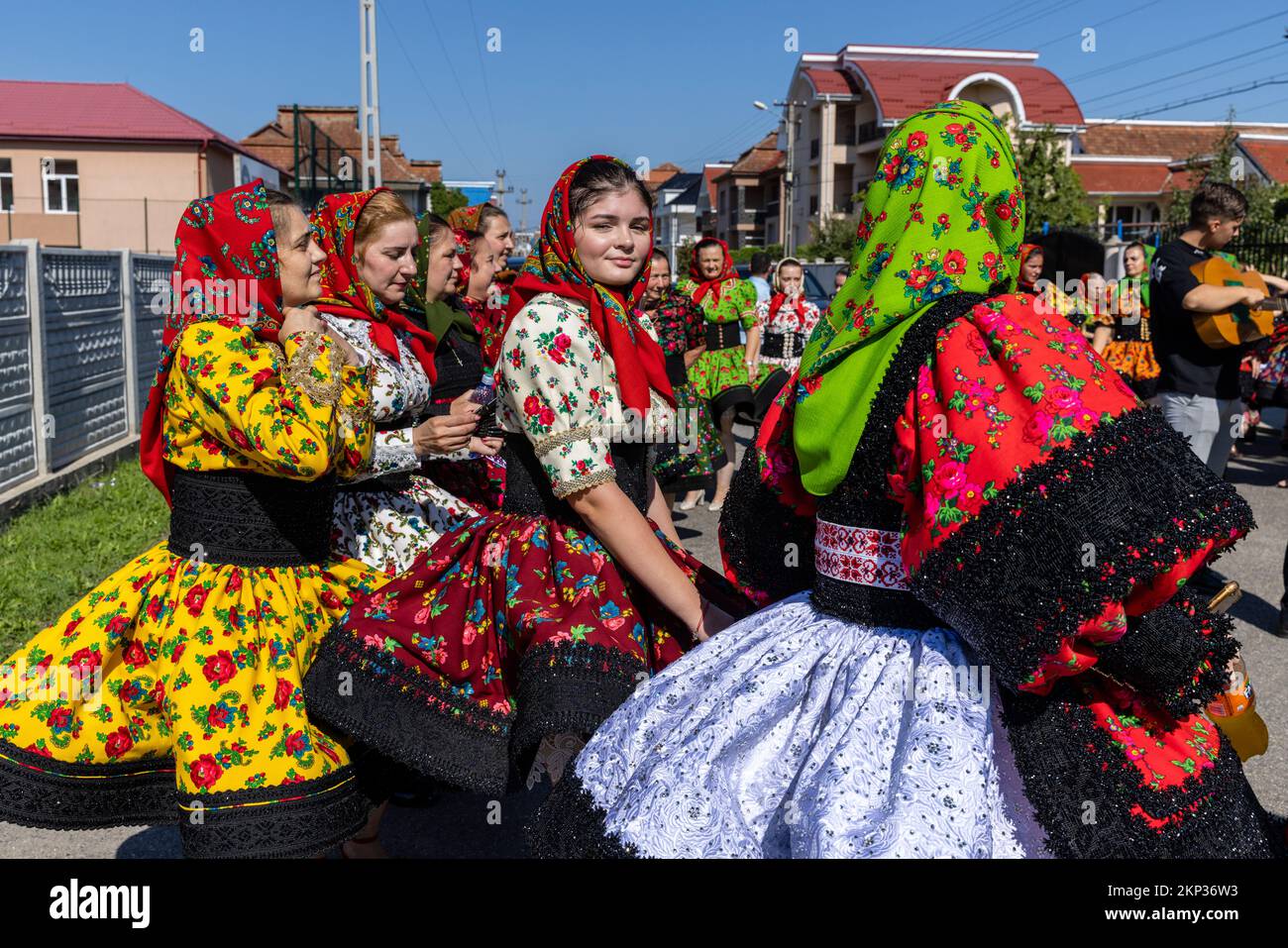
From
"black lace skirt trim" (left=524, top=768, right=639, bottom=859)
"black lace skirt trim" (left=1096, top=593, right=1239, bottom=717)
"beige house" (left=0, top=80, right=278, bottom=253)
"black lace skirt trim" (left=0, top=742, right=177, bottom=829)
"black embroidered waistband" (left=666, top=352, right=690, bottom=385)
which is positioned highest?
"beige house" (left=0, top=80, right=278, bottom=253)

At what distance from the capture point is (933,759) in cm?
178

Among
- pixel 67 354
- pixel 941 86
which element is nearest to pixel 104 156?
pixel 67 354

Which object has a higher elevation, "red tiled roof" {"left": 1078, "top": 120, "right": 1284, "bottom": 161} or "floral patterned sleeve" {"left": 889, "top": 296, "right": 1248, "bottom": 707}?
"red tiled roof" {"left": 1078, "top": 120, "right": 1284, "bottom": 161}

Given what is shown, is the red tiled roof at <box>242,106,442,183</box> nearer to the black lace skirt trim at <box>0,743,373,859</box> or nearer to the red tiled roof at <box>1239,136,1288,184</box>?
the red tiled roof at <box>1239,136,1288,184</box>

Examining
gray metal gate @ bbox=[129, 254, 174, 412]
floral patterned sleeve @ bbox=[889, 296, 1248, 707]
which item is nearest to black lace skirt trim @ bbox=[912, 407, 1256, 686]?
floral patterned sleeve @ bbox=[889, 296, 1248, 707]

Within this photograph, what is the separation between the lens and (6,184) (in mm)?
Answer: 34750

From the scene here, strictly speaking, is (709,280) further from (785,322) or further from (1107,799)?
(1107,799)

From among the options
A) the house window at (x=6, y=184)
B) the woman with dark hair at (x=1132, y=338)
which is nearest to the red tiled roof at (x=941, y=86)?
the house window at (x=6, y=184)

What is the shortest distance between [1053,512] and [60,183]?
38.5m

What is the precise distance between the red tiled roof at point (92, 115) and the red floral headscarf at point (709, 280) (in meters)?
28.5

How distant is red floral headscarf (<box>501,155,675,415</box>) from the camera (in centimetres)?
243

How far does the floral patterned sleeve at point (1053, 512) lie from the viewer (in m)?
1.68

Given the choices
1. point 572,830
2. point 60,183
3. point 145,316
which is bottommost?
point 572,830

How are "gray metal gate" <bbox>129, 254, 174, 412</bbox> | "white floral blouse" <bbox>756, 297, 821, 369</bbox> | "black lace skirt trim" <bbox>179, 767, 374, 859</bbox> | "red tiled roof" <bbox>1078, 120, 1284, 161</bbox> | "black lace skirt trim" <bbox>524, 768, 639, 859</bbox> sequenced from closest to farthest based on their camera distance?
"black lace skirt trim" <bbox>524, 768, 639, 859</bbox> → "black lace skirt trim" <bbox>179, 767, 374, 859</bbox> → "white floral blouse" <bbox>756, 297, 821, 369</bbox> → "gray metal gate" <bbox>129, 254, 174, 412</bbox> → "red tiled roof" <bbox>1078, 120, 1284, 161</bbox>
